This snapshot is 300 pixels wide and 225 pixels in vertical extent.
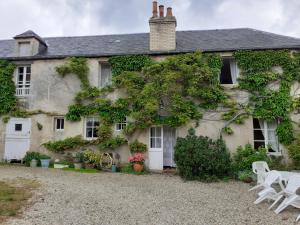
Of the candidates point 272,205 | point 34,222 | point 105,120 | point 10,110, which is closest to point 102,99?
point 105,120

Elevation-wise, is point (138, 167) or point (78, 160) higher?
point (78, 160)

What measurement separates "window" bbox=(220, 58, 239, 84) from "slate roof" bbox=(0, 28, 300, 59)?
0.66 meters

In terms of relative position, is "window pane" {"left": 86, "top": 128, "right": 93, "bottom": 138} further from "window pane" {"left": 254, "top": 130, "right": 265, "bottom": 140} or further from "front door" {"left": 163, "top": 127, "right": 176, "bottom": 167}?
"window pane" {"left": 254, "top": 130, "right": 265, "bottom": 140}

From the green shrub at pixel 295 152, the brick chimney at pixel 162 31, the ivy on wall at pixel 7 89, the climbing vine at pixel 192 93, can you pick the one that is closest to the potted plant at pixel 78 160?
the climbing vine at pixel 192 93

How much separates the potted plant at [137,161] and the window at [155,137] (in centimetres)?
100

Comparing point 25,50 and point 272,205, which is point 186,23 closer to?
point 25,50

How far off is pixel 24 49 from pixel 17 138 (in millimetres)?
4840

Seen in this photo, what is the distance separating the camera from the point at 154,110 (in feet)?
36.7

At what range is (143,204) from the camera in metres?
6.08

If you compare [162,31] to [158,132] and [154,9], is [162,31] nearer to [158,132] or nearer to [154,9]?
[154,9]

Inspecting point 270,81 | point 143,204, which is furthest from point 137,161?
point 270,81

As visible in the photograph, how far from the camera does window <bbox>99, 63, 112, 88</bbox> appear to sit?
41.6ft

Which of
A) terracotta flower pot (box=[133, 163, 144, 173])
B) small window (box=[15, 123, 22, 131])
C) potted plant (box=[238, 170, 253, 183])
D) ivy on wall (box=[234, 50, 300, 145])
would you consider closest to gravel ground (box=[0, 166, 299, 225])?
potted plant (box=[238, 170, 253, 183])

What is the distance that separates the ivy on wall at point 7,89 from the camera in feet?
41.3
